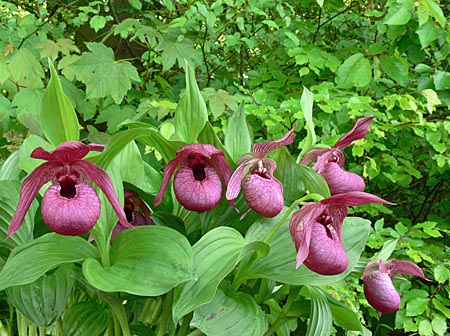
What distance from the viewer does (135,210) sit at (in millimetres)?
586

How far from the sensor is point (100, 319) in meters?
0.53

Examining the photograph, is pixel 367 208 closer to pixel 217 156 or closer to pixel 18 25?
pixel 217 156

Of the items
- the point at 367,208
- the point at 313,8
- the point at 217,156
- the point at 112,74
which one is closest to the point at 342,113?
the point at 367,208

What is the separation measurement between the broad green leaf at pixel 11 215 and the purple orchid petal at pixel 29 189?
0.10 meters

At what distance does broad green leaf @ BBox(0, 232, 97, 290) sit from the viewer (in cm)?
45

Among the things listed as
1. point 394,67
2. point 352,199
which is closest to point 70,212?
point 352,199

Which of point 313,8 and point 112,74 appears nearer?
point 112,74

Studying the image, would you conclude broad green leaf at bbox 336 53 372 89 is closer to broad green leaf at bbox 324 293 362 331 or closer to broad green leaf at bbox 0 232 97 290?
broad green leaf at bbox 324 293 362 331

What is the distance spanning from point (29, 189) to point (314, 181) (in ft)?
1.00

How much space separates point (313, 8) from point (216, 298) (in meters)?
1.72

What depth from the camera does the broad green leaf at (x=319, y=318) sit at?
558mm

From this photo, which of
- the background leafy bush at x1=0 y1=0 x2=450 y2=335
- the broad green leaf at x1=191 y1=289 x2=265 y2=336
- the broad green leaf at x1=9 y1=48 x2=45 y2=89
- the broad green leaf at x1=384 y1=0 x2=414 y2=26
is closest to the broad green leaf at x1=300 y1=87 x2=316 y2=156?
the broad green leaf at x1=191 y1=289 x2=265 y2=336

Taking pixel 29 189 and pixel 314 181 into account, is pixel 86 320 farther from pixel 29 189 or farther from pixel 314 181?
pixel 314 181

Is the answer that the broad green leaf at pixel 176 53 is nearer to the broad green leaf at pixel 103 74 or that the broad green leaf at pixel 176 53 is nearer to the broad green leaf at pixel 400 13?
the broad green leaf at pixel 103 74
